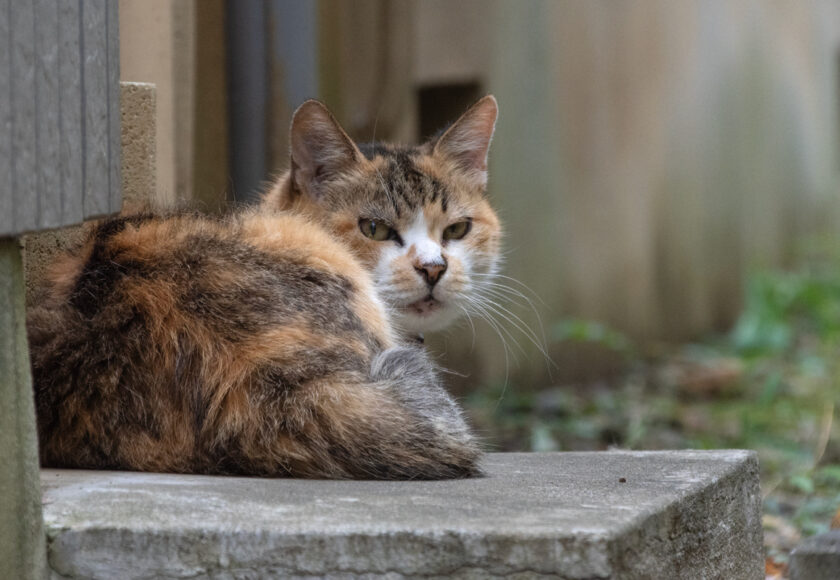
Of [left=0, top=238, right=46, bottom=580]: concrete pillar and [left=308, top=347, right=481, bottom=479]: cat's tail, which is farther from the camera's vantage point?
[left=308, top=347, right=481, bottom=479]: cat's tail

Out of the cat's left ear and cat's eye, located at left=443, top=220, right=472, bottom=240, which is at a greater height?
the cat's left ear

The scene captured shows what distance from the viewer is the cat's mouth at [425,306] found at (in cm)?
366

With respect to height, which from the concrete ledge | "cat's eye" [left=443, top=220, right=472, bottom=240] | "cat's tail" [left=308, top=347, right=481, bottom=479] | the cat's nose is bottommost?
the concrete ledge

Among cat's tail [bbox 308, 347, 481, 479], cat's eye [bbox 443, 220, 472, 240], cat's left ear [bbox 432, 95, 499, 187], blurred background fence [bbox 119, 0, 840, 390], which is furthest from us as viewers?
blurred background fence [bbox 119, 0, 840, 390]

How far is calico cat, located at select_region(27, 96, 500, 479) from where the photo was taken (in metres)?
2.42

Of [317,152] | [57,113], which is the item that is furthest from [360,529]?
[317,152]

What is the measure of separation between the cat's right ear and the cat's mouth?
0.49 metres

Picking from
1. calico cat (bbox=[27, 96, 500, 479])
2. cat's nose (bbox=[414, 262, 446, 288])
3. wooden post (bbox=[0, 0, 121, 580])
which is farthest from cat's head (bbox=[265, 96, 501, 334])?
wooden post (bbox=[0, 0, 121, 580])

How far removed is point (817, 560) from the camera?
2473 millimetres

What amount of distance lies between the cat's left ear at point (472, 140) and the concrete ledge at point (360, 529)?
1870 millimetres

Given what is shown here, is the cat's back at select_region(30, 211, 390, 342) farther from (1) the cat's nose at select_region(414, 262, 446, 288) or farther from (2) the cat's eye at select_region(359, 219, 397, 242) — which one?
(2) the cat's eye at select_region(359, 219, 397, 242)

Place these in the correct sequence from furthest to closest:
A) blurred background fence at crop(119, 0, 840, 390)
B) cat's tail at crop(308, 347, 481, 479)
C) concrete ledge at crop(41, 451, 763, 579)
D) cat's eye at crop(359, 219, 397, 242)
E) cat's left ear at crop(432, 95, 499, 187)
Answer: blurred background fence at crop(119, 0, 840, 390), cat's left ear at crop(432, 95, 499, 187), cat's eye at crop(359, 219, 397, 242), cat's tail at crop(308, 347, 481, 479), concrete ledge at crop(41, 451, 763, 579)

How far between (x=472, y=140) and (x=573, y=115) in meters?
3.18

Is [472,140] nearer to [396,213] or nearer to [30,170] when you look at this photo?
[396,213]
